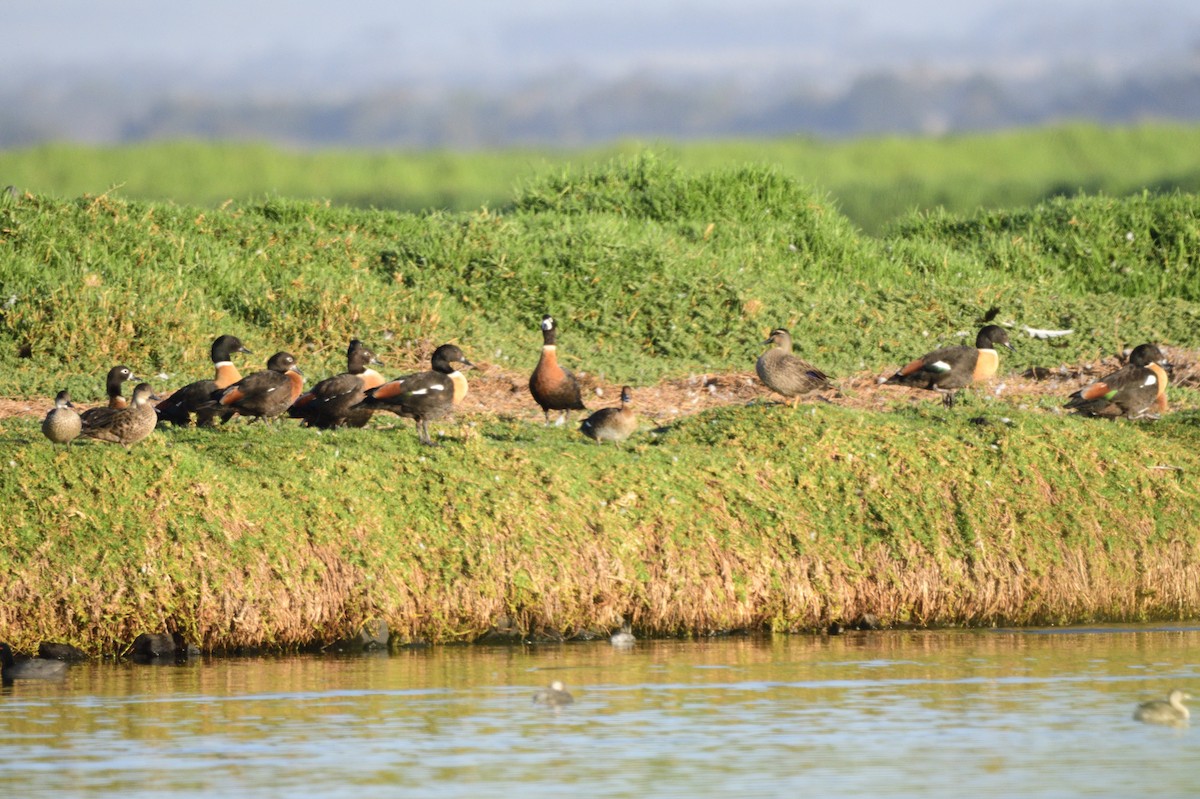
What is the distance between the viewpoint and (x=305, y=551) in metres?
15.2

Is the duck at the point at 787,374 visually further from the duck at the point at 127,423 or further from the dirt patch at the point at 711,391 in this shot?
the duck at the point at 127,423

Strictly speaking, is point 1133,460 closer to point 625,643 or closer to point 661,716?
point 625,643

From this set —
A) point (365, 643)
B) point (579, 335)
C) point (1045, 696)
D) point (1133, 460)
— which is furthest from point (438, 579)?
point (579, 335)

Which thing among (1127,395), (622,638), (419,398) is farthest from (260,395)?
(1127,395)

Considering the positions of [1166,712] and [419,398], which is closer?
A: [1166,712]

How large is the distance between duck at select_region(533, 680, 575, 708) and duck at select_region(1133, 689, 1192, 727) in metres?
3.66

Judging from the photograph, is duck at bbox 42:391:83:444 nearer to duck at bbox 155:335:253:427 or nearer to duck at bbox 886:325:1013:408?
duck at bbox 155:335:253:427

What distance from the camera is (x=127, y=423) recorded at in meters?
15.9

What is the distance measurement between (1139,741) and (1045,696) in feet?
5.46

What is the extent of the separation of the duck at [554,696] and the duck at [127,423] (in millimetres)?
5095

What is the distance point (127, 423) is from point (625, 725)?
6090 mm

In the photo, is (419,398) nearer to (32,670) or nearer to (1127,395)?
(32,670)

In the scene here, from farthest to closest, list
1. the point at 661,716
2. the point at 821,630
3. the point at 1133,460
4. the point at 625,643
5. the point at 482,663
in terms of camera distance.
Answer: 1. the point at 1133,460
2. the point at 821,630
3. the point at 625,643
4. the point at 482,663
5. the point at 661,716

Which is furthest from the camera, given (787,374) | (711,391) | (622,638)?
(711,391)
